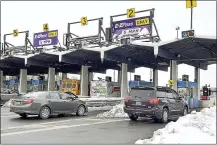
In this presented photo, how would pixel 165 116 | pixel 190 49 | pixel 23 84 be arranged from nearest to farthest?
pixel 165 116 → pixel 190 49 → pixel 23 84

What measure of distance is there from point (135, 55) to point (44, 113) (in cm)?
1866

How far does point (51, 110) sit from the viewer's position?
731 inches

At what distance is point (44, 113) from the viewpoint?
59.6 ft

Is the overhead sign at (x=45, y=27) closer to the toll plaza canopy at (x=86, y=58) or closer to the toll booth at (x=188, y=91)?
the toll plaza canopy at (x=86, y=58)

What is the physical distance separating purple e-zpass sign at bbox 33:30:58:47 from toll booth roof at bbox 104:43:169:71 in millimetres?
7538

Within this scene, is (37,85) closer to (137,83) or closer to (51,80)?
(51,80)

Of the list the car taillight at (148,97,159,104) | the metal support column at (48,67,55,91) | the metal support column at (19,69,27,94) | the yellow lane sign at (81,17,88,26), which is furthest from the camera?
the metal support column at (19,69,27,94)

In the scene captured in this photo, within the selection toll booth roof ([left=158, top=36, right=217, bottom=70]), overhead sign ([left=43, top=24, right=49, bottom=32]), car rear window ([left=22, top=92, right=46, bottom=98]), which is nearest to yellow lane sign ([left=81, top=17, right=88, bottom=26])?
overhead sign ([left=43, top=24, right=49, bottom=32])

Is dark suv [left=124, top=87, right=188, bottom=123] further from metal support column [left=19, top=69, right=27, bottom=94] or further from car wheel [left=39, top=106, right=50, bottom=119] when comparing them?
metal support column [left=19, top=69, right=27, bottom=94]

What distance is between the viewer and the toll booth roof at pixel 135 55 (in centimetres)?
3197

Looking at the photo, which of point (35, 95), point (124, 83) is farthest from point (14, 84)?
point (35, 95)

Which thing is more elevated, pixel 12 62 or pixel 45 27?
pixel 45 27

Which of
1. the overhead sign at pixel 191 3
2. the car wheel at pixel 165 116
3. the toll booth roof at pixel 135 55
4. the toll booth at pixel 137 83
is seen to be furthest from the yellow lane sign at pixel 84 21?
the car wheel at pixel 165 116

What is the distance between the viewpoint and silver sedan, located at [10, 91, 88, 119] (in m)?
17.7
